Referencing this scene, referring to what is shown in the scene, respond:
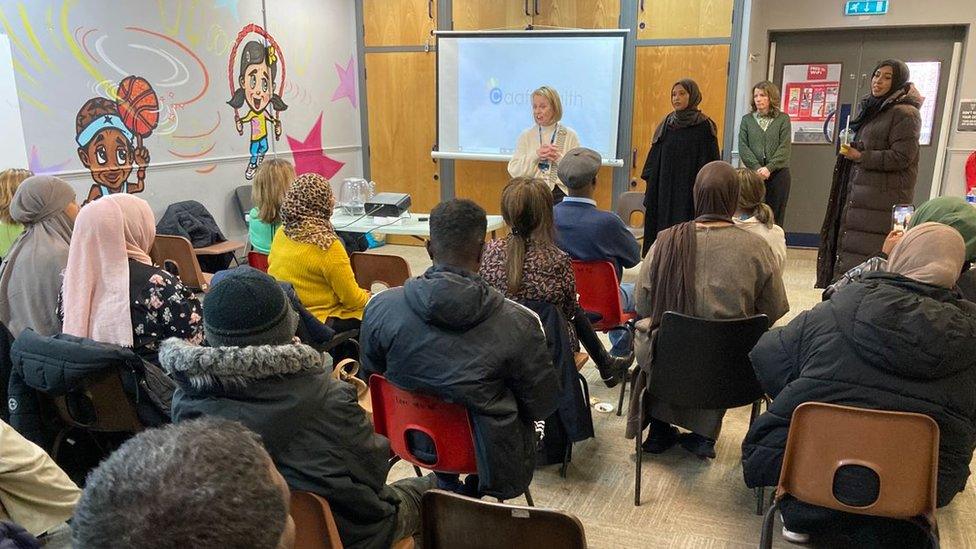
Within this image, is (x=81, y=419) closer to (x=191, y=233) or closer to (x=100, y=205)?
(x=100, y=205)

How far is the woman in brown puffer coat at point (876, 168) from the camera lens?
12.5 feet

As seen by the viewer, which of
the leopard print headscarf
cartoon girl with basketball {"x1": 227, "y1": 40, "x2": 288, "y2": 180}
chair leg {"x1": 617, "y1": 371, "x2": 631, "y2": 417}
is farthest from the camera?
cartoon girl with basketball {"x1": 227, "y1": 40, "x2": 288, "y2": 180}

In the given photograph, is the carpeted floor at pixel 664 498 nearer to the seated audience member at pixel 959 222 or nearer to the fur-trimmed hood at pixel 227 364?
the seated audience member at pixel 959 222

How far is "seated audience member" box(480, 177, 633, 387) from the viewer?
238 centimetres

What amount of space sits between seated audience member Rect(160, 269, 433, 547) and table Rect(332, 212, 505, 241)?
2.44 meters

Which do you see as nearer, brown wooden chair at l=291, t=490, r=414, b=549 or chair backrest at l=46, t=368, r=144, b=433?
brown wooden chair at l=291, t=490, r=414, b=549

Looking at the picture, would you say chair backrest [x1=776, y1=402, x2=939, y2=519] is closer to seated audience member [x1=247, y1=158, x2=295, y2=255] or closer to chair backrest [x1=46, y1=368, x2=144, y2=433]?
chair backrest [x1=46, y1=368, x2=144, y2=433]

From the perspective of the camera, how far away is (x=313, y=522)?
1299mm

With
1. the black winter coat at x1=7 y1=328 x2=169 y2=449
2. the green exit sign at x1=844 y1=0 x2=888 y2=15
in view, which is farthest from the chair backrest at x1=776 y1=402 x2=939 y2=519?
the green exit sign at x1=844 y1=0 x2=888 y2=15

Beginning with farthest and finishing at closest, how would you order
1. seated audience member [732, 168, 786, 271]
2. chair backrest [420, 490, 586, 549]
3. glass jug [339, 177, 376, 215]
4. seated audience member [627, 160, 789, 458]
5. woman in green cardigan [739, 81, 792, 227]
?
1. woman in green cardigan [739, 81, 792, 227]
2. glass jug [339, 177, 376, 215]
3. seated audience member [732, 168, 786, 271]
4. seated audience member [627, 160, 789, 458]
5. chair backrest [420, 490, 586, 549]

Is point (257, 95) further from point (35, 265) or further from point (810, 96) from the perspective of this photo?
point (810, 96)

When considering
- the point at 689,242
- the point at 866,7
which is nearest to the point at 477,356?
the point at 689,242

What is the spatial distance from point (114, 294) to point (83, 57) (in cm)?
284

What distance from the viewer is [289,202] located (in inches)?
105
